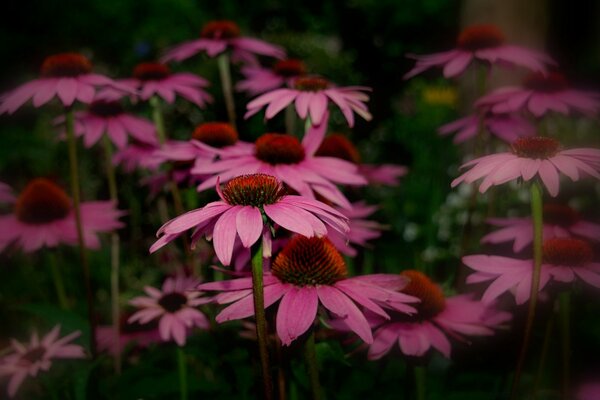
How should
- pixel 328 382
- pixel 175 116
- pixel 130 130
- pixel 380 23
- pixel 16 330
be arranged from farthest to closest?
pixel 380 23 → pixel 175 116 → pixel 16 330 → pixel 130 130 → pixel 328 382

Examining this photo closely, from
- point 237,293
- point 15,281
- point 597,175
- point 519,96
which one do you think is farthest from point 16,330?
point 597,175

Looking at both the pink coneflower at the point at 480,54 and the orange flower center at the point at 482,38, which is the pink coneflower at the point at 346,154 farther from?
the orange flower center at the point at 482,38

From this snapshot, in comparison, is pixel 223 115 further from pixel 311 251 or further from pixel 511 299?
pixel 311 251

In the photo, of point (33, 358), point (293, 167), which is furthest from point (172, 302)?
point (293, 167)

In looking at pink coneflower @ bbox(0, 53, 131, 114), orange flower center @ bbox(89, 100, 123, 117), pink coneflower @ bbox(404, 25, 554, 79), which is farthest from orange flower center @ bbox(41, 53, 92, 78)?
pink coneflower @ bbox(404, 25, 554, 79)

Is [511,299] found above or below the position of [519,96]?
below

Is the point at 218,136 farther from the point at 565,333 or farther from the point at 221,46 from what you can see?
the point at 565,333
